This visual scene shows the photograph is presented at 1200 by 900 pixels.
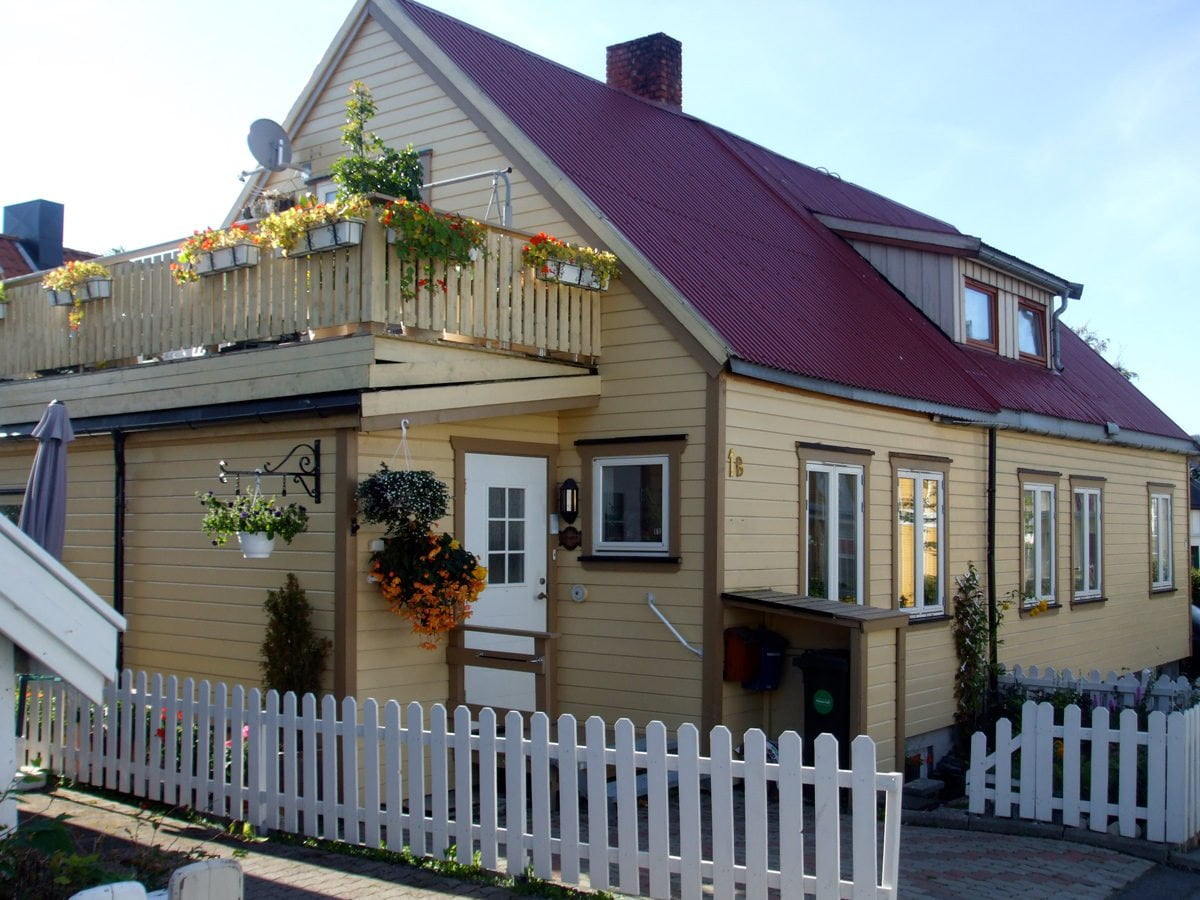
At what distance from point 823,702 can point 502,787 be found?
2.88 meters

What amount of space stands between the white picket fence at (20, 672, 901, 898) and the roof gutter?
382 cm

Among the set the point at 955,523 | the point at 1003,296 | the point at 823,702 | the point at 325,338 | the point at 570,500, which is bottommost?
the point at 823,702

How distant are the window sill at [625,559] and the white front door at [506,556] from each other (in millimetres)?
484

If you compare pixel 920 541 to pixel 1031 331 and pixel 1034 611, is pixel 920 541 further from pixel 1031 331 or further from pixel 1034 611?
pixel 1031 331

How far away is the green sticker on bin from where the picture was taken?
10.5 meters

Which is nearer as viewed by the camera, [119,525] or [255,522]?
[255,522]

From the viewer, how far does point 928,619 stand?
13398mm

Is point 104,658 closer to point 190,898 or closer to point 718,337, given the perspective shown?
point 190,898

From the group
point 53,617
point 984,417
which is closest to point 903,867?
point 53,617

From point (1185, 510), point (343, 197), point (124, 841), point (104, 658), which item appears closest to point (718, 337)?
point (343, 197)

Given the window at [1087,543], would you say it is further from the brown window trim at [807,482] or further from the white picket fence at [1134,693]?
the brown window trim at [807,482]

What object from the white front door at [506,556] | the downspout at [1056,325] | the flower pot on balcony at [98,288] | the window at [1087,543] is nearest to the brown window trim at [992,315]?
the downspout at [1056,325]

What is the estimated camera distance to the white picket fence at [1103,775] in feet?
29.1

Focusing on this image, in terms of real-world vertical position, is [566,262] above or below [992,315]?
below
